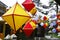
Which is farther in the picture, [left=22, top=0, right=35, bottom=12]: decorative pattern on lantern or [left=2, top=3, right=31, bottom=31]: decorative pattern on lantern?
[left=22, top=0, right=35, bottom=12]: decorative pattern on lantern

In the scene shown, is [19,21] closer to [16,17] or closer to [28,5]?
[16,17]

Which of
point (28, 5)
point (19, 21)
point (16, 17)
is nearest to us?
point (19, 21)

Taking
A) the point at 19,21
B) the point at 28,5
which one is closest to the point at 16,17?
the point at 19,21

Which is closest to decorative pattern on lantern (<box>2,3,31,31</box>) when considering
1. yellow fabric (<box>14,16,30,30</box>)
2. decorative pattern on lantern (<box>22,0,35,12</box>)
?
yellow fabric (<box>14,16,30,30</box>)

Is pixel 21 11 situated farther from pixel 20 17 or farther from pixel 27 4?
pixel 27 4

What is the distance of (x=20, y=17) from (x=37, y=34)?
A: 28.2 feet

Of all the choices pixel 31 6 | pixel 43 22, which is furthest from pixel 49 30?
pixel 31 6

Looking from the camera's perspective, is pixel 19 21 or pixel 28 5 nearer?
pixel 19 21

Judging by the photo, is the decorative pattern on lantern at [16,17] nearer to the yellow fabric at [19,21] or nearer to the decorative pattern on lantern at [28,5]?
the yellow fabric at [19,21]

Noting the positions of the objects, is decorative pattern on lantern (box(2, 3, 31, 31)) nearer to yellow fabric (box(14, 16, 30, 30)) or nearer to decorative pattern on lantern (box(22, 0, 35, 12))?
yellow fabric (box(14, 16, 30, 30))

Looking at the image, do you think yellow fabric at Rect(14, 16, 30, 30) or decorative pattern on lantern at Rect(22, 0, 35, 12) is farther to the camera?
decorative pattern on lantern at Rect(22, 0, 35, 12)

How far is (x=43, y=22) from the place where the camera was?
1084 cm

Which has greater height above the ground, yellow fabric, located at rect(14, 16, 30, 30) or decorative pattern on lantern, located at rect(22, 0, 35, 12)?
decorative pattern on lantern, located at rect(22, 0, 35, 12)

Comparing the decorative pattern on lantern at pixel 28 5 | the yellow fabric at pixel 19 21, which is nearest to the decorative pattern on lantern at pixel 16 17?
the yellow fabric at pixel 19 21
